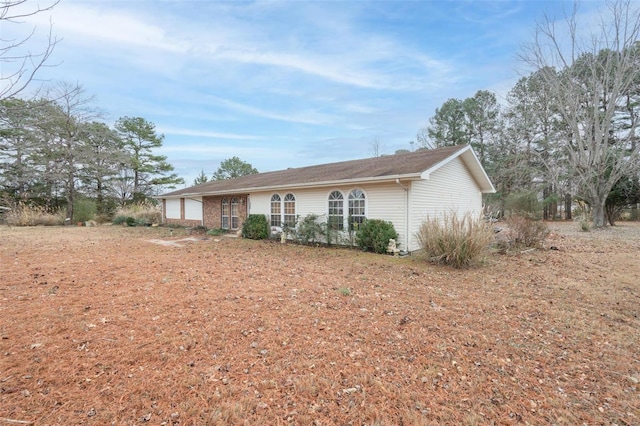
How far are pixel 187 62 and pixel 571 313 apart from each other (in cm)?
1353

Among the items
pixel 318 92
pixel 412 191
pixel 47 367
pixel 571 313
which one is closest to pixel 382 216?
pixel 412 191

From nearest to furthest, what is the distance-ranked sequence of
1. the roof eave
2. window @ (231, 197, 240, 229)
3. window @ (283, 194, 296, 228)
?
the roof eave < window @ (283, 194, 296, 228) < window @ (231, 197, 240, 229)

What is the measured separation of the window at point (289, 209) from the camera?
1250cm

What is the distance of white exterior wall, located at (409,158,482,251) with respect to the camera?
30.9 feet

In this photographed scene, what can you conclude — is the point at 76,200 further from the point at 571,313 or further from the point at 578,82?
the point at 578,82

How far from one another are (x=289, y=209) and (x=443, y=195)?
635 cm

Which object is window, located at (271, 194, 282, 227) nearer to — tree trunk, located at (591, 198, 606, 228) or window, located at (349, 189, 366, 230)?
window, located at (349, 189, 366, 230)

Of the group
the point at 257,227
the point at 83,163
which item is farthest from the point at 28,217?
the point at 257,227

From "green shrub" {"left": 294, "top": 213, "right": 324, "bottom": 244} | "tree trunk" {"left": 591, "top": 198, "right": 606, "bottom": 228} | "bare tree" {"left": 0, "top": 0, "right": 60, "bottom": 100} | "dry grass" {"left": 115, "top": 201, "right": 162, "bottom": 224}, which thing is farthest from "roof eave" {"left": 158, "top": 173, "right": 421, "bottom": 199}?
"tree trunk" {"left": 591, "top": 198, "right": 606, "bottom": 228}

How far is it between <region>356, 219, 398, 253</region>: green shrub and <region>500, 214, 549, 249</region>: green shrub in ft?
12.2

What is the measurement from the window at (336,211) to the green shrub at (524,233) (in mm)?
5423

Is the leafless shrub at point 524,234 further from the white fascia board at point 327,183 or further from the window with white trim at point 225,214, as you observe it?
the window with white trim at point 225,214

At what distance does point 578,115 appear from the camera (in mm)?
15883

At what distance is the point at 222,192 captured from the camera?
15.4 metres
